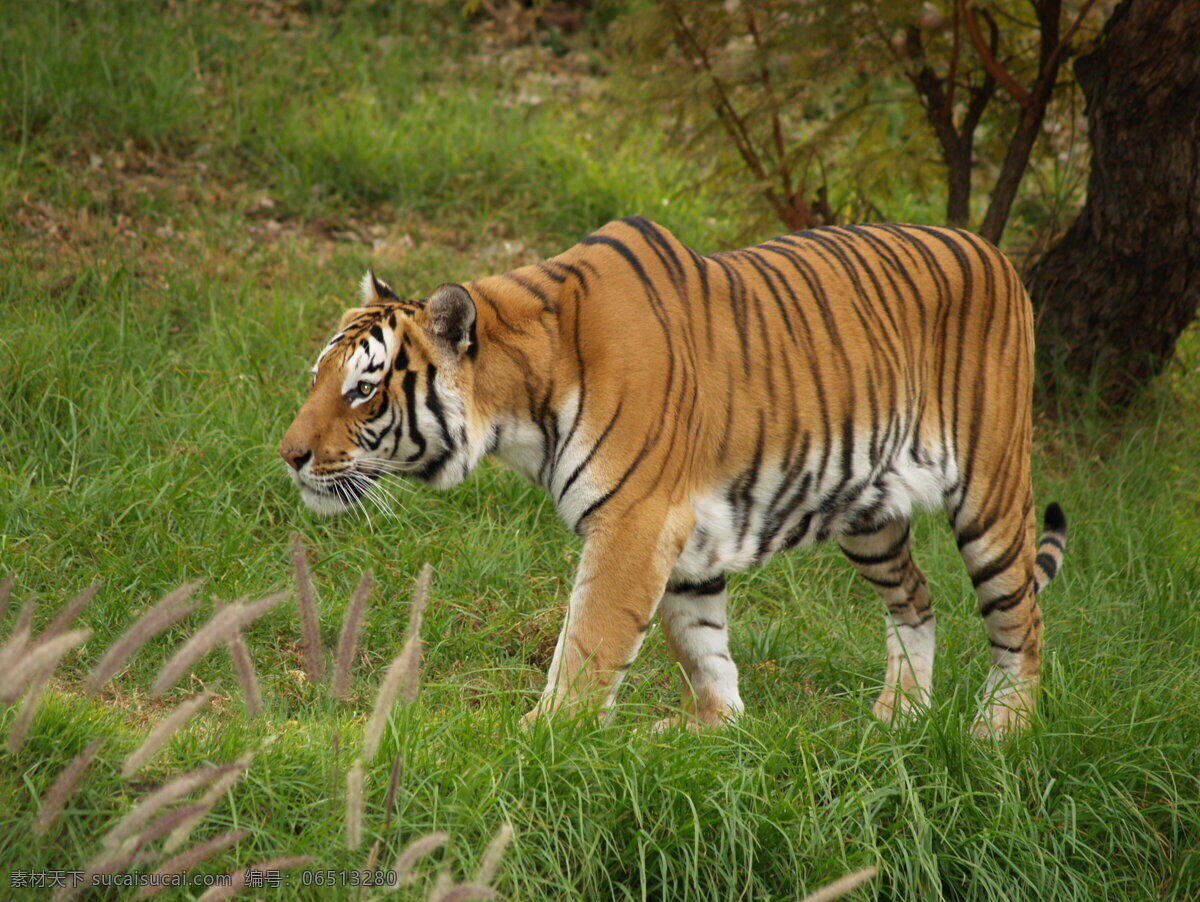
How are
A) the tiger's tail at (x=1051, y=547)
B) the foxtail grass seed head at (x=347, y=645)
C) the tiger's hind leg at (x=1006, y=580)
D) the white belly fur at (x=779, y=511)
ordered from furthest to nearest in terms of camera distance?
the tiger's tail at (x=1051, y=547), the tiger's hind leg at (x=1006, y=580), the white belly fur at (x=779, y=511), the foxtail grass seed head at (x=347, y=645)

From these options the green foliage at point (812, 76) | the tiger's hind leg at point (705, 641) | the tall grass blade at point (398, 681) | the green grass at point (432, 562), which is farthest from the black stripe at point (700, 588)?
the green foliage at point (812, 76)

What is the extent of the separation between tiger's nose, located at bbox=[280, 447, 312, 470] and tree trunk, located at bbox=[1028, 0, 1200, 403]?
4494mm

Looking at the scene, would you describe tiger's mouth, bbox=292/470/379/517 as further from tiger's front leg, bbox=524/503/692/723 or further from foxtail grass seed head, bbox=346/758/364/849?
foxtail grass seed head, bbox=346/758/364/849

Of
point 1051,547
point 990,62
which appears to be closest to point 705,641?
point 1051,547

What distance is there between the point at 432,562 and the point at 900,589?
182cm

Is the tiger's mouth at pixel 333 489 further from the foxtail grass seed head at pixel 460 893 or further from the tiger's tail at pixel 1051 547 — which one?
the tiger's tail at pixel 1051 547

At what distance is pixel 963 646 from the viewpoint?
5008 millimetres

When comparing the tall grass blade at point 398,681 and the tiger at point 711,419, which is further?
the tiger at point 711,419

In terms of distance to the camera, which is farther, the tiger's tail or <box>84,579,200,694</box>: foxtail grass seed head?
the tiger's tail

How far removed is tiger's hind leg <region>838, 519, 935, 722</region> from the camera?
15.1ft

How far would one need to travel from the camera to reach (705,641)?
420 cm

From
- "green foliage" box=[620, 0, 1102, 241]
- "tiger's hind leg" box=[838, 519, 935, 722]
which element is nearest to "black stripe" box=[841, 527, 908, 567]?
"tiger's hind leg" box=[838, 519, 935, 722]

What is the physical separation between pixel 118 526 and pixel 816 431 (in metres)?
2.64

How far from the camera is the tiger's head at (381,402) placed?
351 centimetres
